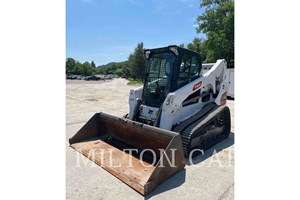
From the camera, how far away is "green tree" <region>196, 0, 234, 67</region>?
19734 mm

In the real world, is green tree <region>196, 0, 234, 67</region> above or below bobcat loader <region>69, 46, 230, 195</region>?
above

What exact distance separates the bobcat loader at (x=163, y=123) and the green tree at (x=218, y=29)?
1574 centimetres

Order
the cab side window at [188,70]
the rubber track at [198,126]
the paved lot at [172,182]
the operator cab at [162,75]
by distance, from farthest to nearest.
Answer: the cab side window at [188,70]
the operator cab at [162,75]
the rubber track at [198,126]
the paved lot at [172,182]

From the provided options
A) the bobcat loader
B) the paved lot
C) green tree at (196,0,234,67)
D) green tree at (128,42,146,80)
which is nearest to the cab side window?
the bobcat loader

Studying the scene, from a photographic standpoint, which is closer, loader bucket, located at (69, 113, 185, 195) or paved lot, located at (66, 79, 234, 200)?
paved lot, located at (66, 79, 234, 200)

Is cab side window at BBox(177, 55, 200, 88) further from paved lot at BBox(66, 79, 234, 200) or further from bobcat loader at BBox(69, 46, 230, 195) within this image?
paved lot at BBox(66, 79, 234, 200)

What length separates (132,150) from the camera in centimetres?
399

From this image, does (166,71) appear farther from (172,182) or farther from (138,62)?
(138,62)

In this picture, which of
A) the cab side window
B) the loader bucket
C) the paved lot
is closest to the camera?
the paved lot

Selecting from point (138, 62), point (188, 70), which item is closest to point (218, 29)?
point (188, 70)

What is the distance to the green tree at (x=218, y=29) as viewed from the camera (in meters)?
19.7

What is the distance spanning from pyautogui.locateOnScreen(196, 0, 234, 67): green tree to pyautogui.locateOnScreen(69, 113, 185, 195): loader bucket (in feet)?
57.6

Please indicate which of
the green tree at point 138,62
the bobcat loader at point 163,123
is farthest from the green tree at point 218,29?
the green tree at point 138,62

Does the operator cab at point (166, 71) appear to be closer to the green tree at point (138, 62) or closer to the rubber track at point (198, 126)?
the rubber track at point (198, 126)
